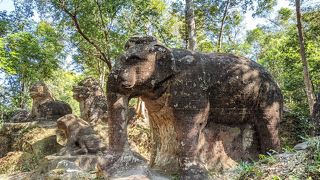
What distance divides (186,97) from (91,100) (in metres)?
8.03

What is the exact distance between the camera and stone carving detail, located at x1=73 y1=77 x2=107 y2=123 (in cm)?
1254

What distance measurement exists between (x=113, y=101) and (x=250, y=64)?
2.55 meters

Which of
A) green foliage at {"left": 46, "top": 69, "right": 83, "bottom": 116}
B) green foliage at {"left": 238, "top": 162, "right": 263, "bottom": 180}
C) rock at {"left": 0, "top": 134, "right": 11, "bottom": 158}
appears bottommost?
rock at {"left": 0, "top": 134, "right": 11, "bottom": 158}

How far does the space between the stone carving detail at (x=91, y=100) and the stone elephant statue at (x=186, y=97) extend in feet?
22.6

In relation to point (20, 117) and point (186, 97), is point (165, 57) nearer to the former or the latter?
point (186, 97)

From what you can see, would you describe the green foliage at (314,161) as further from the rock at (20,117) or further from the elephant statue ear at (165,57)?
the rock at (20,117)

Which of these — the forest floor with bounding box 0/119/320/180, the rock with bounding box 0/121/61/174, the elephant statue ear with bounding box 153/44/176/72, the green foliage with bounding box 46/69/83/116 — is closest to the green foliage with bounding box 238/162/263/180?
the forest floor with bounding box 0/119/320/180

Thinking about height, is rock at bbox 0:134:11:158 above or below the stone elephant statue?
below

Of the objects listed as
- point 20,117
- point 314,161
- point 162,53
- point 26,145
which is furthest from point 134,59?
point 20,117

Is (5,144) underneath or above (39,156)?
above

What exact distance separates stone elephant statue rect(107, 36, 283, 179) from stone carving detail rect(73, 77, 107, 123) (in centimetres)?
690

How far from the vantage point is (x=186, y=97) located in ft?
17.0

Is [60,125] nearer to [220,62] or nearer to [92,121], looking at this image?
[92,121]

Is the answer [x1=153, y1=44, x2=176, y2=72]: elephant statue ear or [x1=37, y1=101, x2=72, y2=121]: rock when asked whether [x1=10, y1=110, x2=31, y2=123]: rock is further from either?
[x1=153, y1=44, x2=176, y2=72]: elephant statue ear
